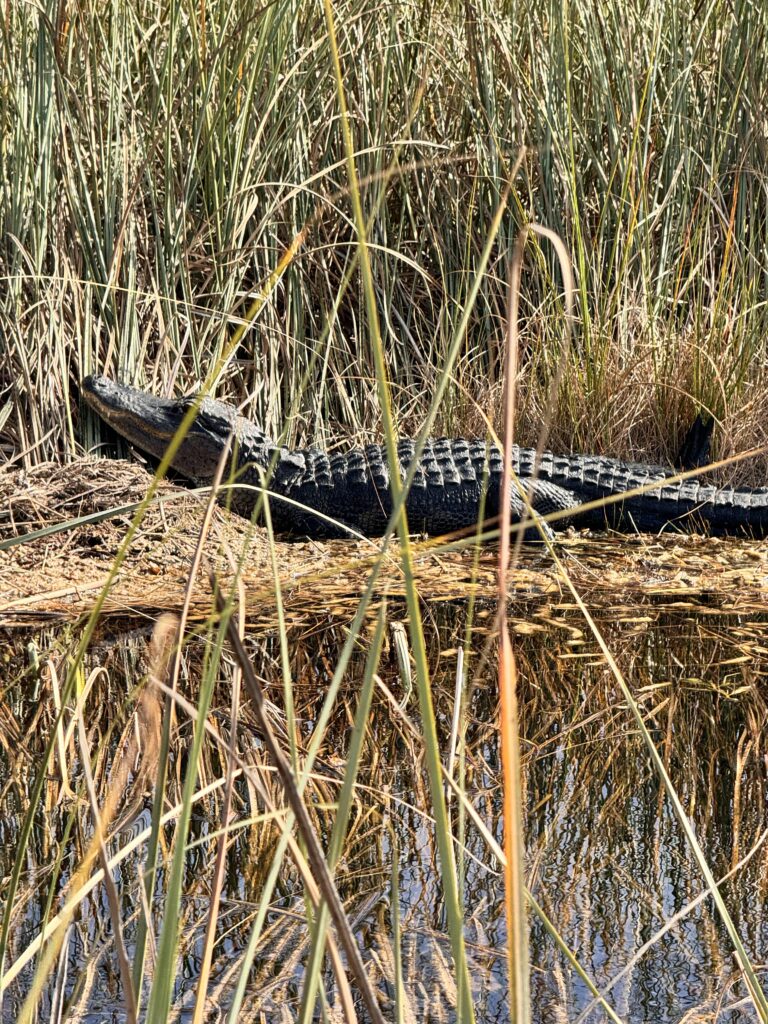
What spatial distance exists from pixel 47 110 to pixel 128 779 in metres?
2.98

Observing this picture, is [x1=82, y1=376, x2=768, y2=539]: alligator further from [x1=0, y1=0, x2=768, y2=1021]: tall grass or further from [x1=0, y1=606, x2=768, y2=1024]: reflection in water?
[x1=0, y1=606, x2=768, y2=1024]: reflection in water

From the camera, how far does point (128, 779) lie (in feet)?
7.86

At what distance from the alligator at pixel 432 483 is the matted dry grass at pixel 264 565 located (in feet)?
0.47

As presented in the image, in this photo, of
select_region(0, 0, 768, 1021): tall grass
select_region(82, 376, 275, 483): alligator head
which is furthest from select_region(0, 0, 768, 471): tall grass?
select_region(82, 376, 275, 483): alligator head

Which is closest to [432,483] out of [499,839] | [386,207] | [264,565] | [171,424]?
[264,565]

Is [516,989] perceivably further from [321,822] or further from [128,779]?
[128,779]

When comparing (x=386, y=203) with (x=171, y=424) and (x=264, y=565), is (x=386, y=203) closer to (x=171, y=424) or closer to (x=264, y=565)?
(x=171, y=424)

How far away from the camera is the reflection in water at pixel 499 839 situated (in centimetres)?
170

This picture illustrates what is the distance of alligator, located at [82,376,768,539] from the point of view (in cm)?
467

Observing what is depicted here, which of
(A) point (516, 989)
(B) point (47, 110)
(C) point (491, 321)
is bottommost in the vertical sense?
(A) point (516, 989)

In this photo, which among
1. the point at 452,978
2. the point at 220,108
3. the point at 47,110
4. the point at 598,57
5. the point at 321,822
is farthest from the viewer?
the point at 598,57

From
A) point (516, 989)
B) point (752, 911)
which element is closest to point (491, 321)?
point (752, 911)

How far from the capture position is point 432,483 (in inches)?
191

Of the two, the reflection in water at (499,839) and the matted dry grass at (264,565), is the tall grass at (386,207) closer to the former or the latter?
the matted dry grass at (264,565)
